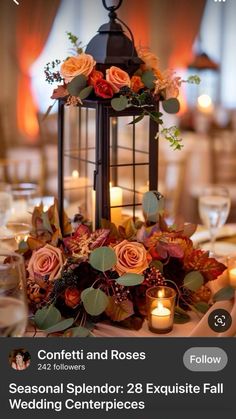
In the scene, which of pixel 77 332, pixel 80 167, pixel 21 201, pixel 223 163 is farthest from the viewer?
pixel 223 163

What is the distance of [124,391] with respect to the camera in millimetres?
554

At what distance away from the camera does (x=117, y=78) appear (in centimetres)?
83

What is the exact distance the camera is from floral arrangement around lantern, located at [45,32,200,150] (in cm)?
83

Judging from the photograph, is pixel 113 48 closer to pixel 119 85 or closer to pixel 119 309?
pixel 119 85

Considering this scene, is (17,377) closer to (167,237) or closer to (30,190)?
(167,237)

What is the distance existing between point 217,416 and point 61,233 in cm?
40

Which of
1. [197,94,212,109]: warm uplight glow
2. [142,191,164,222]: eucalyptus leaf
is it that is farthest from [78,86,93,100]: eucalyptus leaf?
[197,94,212,109]: warm uplight glow

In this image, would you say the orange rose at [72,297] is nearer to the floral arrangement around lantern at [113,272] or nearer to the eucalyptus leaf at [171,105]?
the floral arrangement around lantern at [113,272]

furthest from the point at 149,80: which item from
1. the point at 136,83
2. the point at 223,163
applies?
the point at 223,163

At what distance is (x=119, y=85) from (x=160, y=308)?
0.27 m

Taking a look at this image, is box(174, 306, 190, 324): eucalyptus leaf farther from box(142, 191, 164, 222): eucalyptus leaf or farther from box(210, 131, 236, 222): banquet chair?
box(210, 131, 236, 222): banquet chair

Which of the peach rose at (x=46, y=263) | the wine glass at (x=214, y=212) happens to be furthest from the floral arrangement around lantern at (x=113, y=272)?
the wine glass at (x=214, y=212)

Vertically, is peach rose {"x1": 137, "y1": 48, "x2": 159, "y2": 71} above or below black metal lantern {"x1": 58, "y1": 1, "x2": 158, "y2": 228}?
above

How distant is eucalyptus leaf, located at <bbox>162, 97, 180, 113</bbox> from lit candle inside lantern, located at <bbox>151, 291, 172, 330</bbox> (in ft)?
0.81
